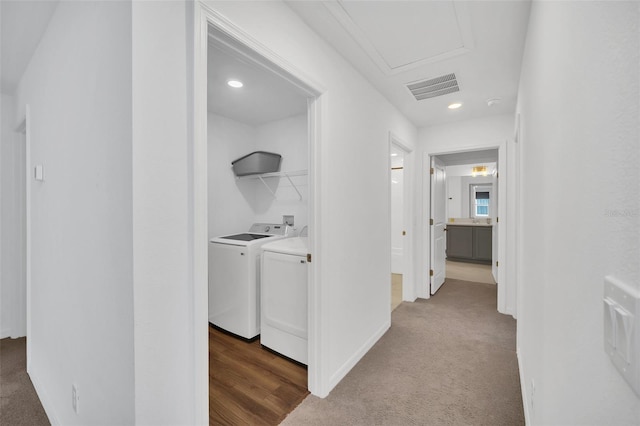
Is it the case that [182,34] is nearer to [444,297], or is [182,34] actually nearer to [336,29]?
[336,29]

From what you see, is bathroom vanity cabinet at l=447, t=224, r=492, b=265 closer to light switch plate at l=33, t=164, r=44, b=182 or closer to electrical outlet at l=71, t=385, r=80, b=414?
electrical outlet at l=71, t=385, r=80, b=414

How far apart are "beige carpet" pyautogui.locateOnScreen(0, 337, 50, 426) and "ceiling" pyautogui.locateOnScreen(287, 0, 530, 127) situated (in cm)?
289

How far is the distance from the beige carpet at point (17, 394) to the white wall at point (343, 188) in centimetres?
180

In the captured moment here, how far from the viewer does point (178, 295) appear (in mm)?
1036

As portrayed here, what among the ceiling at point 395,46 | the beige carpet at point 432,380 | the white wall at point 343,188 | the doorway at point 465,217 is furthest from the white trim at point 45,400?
the doorway at point 465,217

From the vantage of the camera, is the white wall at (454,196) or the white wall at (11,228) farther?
the white wall at (454,196)

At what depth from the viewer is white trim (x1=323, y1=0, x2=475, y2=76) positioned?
1549 millimetres

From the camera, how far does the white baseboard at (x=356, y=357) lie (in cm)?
189

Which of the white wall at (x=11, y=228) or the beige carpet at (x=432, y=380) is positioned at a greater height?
the white wall at (x=11, y=228)

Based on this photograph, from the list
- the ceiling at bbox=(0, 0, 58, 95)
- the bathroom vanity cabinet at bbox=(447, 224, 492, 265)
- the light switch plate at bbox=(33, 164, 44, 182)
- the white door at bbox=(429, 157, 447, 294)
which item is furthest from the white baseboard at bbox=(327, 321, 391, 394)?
the bathroom vanity cabinet at bbox=(447, 224, 492, 265)

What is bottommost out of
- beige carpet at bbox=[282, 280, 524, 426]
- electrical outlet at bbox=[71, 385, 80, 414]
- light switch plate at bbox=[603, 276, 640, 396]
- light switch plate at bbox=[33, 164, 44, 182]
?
beige carpet at bbox=[282, 280, 524, 426]

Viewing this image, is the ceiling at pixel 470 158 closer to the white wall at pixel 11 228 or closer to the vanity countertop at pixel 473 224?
the vanity countertop at pixel 473 224

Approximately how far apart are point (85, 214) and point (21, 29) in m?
1.47

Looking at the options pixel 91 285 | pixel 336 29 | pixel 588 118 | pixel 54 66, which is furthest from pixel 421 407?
pixel 54 66
